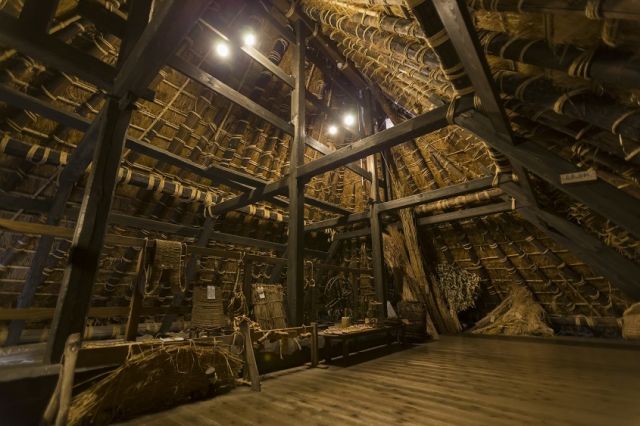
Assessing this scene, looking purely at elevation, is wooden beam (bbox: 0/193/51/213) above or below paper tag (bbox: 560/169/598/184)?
above

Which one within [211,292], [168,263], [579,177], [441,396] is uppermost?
[579,177]

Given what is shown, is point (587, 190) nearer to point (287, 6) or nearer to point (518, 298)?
point (287, 6)

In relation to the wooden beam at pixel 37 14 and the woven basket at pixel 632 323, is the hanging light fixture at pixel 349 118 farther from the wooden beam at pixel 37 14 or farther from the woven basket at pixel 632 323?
the woven basket at pixel 632 323

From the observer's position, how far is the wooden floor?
75.2 inches

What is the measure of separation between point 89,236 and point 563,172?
3798mm

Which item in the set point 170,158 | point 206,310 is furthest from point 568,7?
point 170,158

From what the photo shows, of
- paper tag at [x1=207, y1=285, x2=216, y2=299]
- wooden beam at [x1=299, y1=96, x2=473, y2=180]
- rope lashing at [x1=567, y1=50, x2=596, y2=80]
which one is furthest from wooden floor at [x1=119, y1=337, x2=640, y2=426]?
wooden beam at [x1=299, y1=96, x2=473, y2=180]

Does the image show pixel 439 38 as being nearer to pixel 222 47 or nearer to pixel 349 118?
pixel 222 47

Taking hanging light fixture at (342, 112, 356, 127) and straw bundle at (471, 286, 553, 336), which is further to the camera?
hanging light fixture at (342, 112, 356, 127)

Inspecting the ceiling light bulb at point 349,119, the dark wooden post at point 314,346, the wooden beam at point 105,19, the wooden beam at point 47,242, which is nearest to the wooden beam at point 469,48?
the wooden beam at point 105,19

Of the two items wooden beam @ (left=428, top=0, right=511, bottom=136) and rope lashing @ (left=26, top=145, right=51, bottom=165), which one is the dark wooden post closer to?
wooden beam @ (left=428, top=0, right=511, bottom=136)

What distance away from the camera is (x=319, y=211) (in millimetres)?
7938

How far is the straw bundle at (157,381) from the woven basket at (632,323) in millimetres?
7020

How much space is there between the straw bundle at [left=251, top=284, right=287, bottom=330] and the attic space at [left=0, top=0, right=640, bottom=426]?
0.14ft
